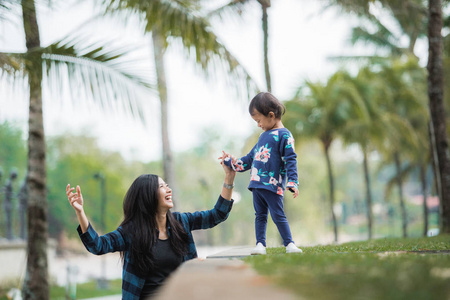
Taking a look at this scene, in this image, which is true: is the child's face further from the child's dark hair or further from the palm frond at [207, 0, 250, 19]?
the palm frond at [207, 0, 250, 19]

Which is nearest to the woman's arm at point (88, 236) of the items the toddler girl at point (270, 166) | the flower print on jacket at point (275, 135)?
the toddler girl at point (270, 166)

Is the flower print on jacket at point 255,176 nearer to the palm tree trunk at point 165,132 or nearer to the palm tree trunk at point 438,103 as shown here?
the palm tree trunk at point 438,103

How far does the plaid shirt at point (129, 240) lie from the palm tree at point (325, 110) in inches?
821

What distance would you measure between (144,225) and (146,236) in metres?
0.10

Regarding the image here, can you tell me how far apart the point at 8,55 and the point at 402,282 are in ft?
21.1

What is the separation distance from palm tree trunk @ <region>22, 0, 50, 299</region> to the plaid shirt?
5359mm

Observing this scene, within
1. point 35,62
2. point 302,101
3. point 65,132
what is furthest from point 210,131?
point 35,62

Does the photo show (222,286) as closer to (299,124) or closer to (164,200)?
(164,200)

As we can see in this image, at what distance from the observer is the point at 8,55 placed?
7391 mm

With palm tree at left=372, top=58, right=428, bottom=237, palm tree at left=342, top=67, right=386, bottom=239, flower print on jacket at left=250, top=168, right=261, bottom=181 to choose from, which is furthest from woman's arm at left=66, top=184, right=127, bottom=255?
palm tree at left=372, top=58, right=428, bottom=237

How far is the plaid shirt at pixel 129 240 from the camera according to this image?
13.5ft

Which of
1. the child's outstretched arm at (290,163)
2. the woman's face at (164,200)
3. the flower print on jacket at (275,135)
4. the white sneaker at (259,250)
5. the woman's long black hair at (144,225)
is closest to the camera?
the woman's long black hair at (144,225)

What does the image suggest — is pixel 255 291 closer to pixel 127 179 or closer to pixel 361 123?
pixel 361 123

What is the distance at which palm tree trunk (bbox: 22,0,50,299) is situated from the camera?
944 cm
